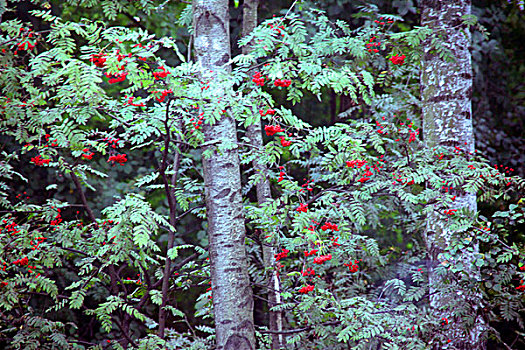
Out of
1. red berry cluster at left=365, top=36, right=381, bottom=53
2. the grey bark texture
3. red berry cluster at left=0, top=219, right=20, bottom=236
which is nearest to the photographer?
red berry cluster at left=365, top=36, right=381, bottom=53

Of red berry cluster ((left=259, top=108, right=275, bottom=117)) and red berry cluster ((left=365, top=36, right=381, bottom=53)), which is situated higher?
red berry cluster ((left=365, top=36, right=381, bottom=53))

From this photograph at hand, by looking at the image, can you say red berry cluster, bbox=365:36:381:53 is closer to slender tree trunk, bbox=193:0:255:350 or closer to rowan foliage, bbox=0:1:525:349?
rowan foliage, bbox=0:1:525:349

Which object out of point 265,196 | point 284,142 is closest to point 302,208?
point 284,142

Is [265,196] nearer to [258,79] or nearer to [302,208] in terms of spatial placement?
[302,208]

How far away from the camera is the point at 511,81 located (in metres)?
5.57

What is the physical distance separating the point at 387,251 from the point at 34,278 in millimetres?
3047

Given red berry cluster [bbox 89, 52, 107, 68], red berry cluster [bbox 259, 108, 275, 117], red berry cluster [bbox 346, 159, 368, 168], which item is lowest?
red berry cluster [bbox 346, 159, 368, 168]

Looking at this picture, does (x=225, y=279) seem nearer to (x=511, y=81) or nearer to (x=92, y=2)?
(x=92, y=2)

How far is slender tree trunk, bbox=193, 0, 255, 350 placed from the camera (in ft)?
7.68

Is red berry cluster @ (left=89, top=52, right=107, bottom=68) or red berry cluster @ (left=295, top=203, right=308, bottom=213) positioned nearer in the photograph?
red berry cluster @ (left=89, top=52, right=107, bottom=68)

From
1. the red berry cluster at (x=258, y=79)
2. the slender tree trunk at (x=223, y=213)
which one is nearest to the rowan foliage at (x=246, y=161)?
the red berry cluster at (x=258, y=79)

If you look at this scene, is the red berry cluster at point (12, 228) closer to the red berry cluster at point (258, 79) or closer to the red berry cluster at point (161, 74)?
the red berry cluster at point (161, 74)

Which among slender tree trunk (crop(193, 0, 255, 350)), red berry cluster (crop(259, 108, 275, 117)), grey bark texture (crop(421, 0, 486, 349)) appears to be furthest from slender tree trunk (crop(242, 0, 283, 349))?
grey bark texture (crop(421, 0, 486, 349))

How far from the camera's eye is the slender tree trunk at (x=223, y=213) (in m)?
2.34
